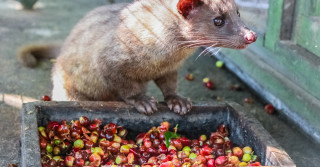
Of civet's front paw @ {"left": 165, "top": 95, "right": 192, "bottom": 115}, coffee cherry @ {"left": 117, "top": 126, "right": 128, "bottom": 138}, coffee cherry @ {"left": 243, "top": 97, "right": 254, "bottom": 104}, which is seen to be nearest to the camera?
coffee cherry @ {"left": 117, "top": 126, "right": 128, "bottom": 138}

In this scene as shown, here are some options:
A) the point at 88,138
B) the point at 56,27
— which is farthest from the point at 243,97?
the point at 56,27

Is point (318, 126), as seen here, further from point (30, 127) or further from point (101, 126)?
point (30, 127)

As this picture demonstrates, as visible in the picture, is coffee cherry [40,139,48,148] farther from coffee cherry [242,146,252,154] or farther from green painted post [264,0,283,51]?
green painted post [264,0,283,51]

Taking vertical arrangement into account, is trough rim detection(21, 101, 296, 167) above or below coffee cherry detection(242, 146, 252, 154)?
above

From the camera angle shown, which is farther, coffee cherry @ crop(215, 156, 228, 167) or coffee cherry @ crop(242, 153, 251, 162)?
coffee cherry @ crop(242, 153, 251, 162)

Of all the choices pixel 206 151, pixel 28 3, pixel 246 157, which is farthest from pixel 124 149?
pixel 28 3

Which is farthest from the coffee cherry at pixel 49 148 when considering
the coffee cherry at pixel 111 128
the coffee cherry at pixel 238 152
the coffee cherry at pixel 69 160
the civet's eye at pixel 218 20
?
the civet's eye at pixel 218 20

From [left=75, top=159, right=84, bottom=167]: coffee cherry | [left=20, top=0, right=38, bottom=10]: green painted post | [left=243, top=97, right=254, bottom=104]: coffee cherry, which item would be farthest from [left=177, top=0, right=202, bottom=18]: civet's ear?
[left=20, top=0, right=38, bottom=10]: green painted post
